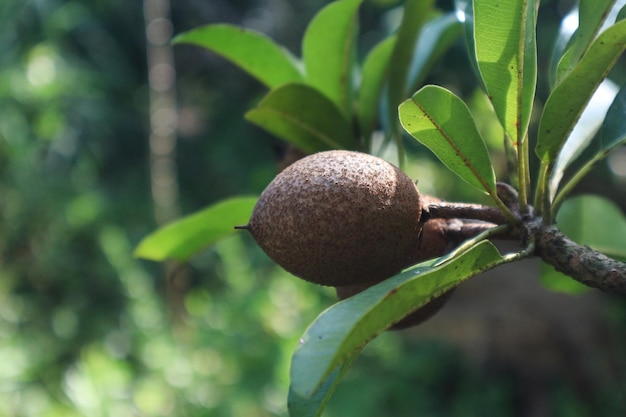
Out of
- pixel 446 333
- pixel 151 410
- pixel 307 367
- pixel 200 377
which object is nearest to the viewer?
pixel 307 367

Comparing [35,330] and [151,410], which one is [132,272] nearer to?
[35,330]

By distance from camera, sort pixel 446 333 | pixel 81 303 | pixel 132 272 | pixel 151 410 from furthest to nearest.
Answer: pixel 446 333, pixel 81 303, pixel 132 272, pixel 151 410

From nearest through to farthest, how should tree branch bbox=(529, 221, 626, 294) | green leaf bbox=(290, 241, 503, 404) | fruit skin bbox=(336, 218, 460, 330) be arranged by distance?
green leaf bbox=(290, 241, 503, 404), tree branch bbox=(529, 221, 626, 294), fruit skin bbox=(336, 218, 460, 330)

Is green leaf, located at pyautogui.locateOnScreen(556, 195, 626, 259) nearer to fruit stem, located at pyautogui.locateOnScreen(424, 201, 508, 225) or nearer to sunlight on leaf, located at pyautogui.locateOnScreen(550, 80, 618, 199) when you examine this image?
sunlight on leaf, located at pyautogui.locateOnScreen(550, 80, 618, 199)

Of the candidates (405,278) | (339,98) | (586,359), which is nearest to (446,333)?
(586,359)

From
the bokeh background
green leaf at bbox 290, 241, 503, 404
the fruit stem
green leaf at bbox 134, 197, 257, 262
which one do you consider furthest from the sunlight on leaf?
the bokeh background

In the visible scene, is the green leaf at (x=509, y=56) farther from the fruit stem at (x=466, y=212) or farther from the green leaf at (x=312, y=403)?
the green leaf at (x=312, y=403)
